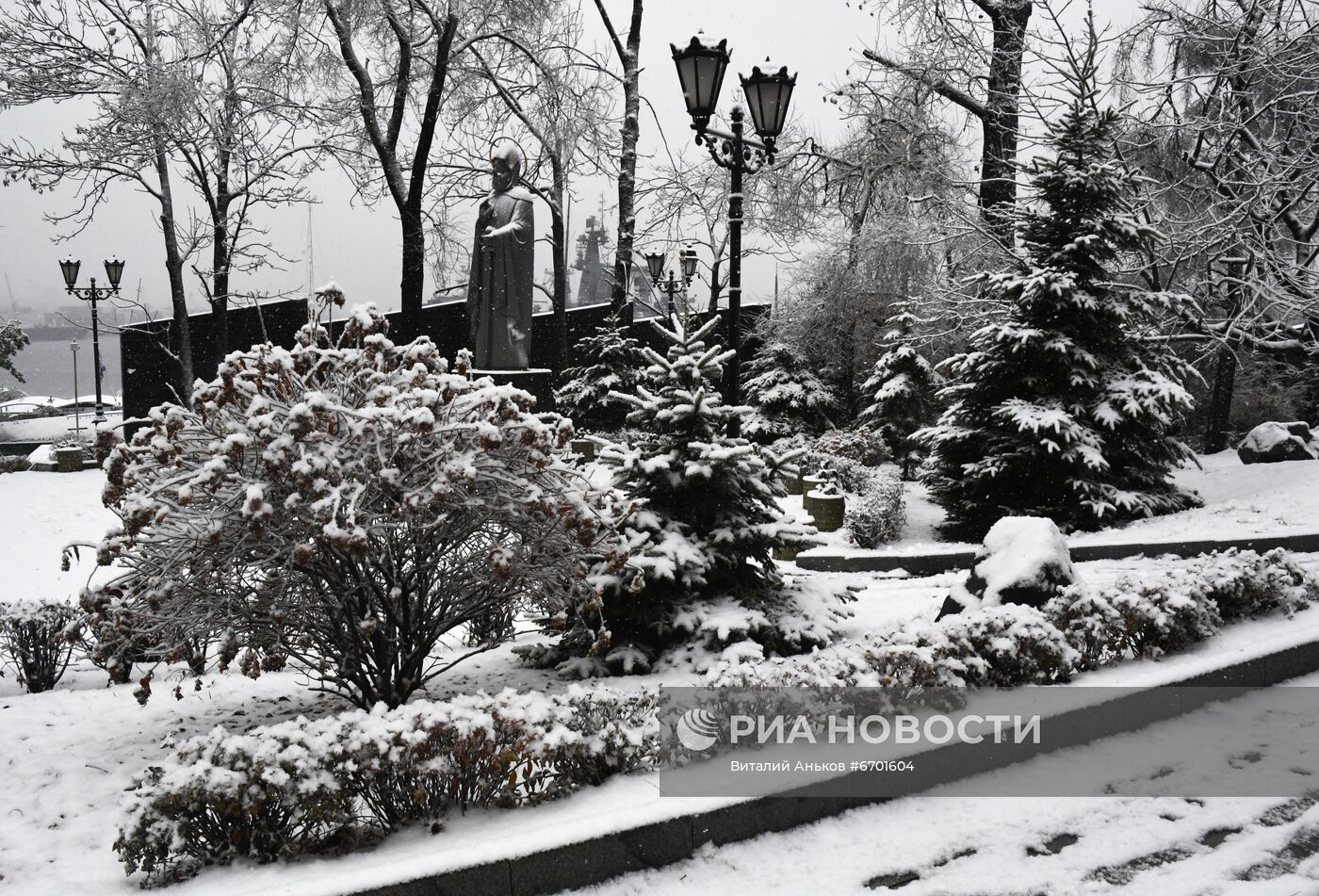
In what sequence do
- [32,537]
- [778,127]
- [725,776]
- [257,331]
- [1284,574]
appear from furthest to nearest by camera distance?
[257,331] < [32,537] < [778,127] < [1284,574] < [725,776]

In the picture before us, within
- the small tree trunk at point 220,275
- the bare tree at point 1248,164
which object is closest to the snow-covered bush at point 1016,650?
the bare tree at point 1248,164

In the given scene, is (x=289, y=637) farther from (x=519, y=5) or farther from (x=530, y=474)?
(x=519, y=5)

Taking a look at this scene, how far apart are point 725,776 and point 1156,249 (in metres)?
11.5

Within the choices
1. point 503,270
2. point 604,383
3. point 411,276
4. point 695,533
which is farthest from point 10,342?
point 695,533

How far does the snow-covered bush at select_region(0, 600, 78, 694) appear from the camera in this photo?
578cm

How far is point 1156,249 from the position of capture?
1231 cm

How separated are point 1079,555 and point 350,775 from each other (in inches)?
309

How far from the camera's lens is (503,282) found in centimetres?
1415

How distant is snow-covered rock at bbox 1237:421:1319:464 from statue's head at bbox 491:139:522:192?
1280 cm

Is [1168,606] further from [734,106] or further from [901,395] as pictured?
[901,395]

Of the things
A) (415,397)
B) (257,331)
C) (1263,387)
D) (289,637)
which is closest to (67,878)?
(289,637)

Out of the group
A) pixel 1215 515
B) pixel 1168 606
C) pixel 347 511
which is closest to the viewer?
pixel 347 511

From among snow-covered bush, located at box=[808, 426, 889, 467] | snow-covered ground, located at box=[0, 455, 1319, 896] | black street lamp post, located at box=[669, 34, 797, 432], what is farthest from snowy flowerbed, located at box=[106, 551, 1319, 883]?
snow-covered bush, located at box=[808, 426, 889, 467]

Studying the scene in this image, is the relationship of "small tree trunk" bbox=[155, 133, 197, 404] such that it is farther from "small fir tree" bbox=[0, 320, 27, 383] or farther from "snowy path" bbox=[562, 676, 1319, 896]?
"snowy path" bbox=[562, 676, 1319, 896]
